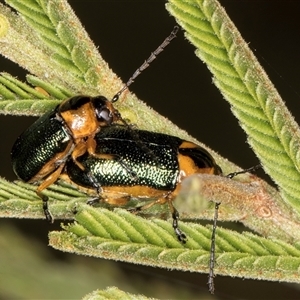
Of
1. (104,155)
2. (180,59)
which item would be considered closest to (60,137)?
(104,155)

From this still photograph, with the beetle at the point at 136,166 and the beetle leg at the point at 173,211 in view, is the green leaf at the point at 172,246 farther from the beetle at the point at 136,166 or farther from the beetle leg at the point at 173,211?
the beetle at the point at 136,166

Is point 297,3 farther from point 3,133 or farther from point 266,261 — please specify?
point 266,261

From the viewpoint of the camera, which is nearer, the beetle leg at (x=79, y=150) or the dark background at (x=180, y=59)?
the beetle leg at (x=79, y=150)

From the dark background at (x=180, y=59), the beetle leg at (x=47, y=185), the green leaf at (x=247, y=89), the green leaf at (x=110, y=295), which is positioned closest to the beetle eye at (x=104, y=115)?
the beetle leg at (x=47, y=185)

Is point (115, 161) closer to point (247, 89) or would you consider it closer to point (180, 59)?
point (247, 89)

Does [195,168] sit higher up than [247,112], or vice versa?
[247,112]

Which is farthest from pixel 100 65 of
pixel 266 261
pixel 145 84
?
pixel 145 84
